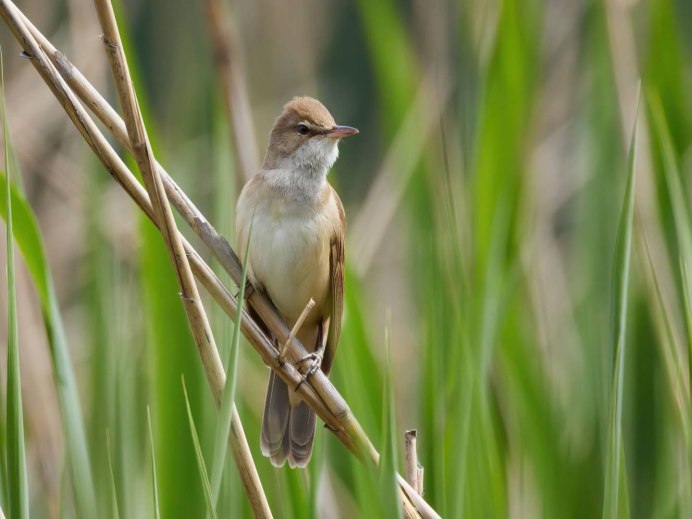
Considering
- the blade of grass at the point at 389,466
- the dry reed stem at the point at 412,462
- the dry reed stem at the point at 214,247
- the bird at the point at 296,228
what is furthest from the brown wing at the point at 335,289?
the blade of grass at the point at 389,466

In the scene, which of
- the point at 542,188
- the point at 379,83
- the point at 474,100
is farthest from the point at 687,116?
the point at 542,188

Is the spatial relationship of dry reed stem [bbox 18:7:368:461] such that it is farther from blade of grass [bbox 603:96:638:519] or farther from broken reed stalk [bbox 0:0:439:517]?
blade of grass [bbox 603:96:638:519]

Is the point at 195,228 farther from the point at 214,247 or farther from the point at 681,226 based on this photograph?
the point at 681,226

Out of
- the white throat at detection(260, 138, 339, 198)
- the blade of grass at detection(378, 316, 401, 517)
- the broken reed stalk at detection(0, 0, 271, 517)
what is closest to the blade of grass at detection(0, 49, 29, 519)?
the broken reed stalk at detection(0, 0, 271, 517)

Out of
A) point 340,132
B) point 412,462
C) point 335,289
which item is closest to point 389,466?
point 412,462

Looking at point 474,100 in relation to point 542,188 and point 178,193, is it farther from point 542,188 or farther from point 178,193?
point 542,188

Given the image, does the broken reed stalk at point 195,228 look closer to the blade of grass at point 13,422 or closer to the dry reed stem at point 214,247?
the dry reed stem at point 214,247

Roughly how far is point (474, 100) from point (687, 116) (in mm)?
574

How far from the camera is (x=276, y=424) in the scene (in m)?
2.27

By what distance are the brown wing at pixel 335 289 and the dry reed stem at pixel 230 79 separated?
1.02 ft

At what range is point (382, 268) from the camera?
4.23m

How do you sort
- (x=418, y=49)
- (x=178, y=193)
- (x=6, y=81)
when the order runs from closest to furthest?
(x=178, y=193) < (x=6, y=81) < (x=418, y=49)

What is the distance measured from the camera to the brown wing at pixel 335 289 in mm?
2217

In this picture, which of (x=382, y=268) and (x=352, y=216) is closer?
(x=352, y=216)
